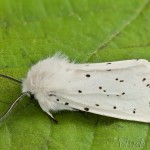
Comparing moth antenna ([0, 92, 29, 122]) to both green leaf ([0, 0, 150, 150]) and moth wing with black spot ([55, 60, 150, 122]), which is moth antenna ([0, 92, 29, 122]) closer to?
green leaf ([0, 0, 150, 150])

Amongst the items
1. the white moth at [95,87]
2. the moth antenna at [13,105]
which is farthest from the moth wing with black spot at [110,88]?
the moth antenna at [13,105]

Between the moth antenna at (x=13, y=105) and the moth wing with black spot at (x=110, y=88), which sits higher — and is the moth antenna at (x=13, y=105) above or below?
below

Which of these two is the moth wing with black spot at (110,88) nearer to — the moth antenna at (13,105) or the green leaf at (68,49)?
the green leaf at (68,49)

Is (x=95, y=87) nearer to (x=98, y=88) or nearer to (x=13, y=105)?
(x=98, y=88)

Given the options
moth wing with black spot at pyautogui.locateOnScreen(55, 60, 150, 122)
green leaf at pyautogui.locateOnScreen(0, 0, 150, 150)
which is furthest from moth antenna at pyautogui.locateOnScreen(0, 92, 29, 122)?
moth wing with black spot at pyautogui.locateOnScreen(55, 60, 150, 122)

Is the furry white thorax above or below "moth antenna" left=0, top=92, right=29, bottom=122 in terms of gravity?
above

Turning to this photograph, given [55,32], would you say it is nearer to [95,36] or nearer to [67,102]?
[95,36]

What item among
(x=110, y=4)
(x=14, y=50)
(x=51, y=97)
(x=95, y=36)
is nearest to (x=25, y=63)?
(x=14, y=50)
